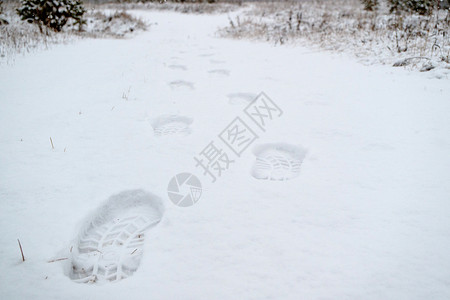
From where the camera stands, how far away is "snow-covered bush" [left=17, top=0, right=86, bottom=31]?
6.91m

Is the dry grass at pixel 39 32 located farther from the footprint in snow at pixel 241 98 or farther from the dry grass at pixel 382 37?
the dry grass at pixel 382 37

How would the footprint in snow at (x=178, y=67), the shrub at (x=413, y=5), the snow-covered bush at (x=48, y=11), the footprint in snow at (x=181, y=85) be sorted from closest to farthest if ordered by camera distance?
1. the footprint in snow at (x=181, y=85)
2. the footprint in snow at (x=178, y=67)
3. the snow-covered bush at (x=48, y=11)
4. the shrub at (x=413, y=5)

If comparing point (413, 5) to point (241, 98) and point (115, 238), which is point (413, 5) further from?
point (115, 238)

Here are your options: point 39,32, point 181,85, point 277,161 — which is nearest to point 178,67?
point 181,85

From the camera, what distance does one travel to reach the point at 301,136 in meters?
2.21

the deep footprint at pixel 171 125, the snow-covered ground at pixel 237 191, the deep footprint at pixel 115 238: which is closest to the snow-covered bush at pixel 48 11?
the snow-covered ground at pixel 237 191

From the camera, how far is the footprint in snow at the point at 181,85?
341cm

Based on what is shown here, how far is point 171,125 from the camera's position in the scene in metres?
2.52

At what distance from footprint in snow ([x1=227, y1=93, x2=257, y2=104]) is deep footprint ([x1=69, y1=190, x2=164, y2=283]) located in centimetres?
179

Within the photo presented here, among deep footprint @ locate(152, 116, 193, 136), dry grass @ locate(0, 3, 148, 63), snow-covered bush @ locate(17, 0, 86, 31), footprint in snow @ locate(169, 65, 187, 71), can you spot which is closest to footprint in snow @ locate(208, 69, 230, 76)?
footprint in snow @ locate(169, 65, 187, 71)

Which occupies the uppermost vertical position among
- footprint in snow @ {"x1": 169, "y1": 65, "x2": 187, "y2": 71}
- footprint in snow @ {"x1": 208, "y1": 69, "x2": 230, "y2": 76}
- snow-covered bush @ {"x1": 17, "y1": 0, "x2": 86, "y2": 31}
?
snow-covered bush @ {"x1": 17, "y1": 0, "x2": 86, "y2": 31}

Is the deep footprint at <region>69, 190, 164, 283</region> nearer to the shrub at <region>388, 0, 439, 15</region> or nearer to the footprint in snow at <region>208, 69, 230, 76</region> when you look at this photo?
the footprint in snow at <region>208, 69, 230, 76</region>

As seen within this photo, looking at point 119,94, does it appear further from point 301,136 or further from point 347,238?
point 347,238

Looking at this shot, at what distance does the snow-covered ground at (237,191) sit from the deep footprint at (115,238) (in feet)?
0.05
